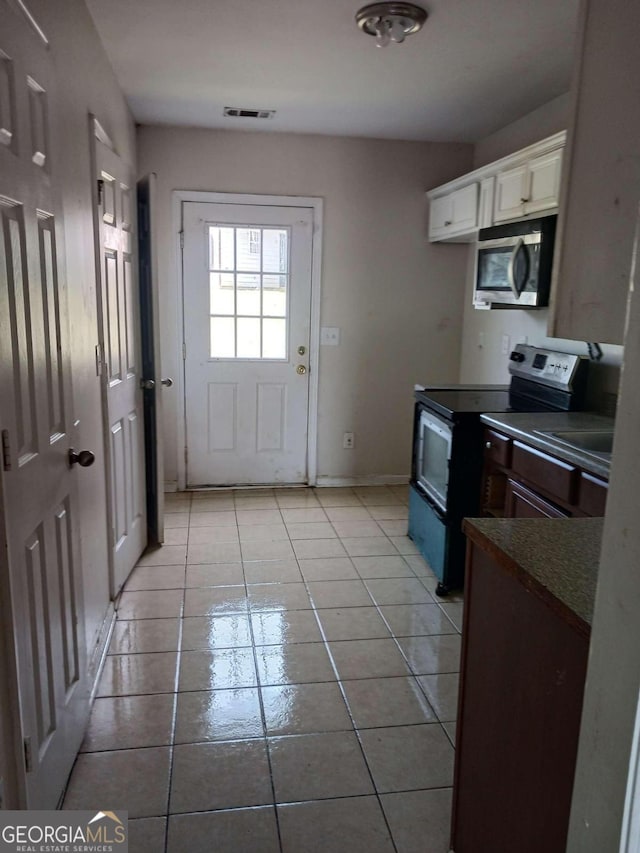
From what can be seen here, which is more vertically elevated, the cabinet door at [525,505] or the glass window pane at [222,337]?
the glass window pane at [222,337]

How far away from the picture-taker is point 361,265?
14.9 ft

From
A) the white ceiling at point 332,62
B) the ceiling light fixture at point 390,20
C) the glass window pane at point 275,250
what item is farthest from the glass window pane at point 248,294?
the ceiling light fixture at point 390,20

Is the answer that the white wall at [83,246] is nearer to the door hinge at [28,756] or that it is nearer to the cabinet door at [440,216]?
the door hinge at [28,756]

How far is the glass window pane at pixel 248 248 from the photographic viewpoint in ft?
14.4

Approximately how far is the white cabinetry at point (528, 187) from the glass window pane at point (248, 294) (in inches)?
66.4

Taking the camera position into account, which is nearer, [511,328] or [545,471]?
[545,471]

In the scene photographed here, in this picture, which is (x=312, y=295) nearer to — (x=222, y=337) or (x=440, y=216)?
(x=222, y=337)

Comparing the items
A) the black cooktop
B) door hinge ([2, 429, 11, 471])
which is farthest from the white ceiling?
door hinge ([2, 429, 11, 471])

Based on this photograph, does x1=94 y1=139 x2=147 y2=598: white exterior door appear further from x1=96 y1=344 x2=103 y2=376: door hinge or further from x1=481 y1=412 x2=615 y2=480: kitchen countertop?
x1=481 y1=412 x2=615 y2=480: kitchen countertop

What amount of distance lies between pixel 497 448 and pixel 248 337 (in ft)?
7.38

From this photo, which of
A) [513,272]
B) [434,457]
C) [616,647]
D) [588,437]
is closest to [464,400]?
[434,457]

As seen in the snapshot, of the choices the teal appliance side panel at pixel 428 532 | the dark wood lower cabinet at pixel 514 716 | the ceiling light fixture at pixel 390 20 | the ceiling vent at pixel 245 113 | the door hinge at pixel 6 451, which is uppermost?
the ceiling vent at pixel 245 113

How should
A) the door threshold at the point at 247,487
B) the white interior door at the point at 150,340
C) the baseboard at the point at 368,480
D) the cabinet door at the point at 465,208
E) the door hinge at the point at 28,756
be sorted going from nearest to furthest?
the door hinge at the point at 28,756, the white interior door at the point at 150,340, the cabinet door at the point at 465,208, the door threshold at the point at 247,487, the baseboard at the point at 368,480

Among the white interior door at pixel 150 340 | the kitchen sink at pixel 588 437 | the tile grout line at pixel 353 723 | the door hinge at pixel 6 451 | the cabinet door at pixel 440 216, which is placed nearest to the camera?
the door hinge at pixel 6 451
